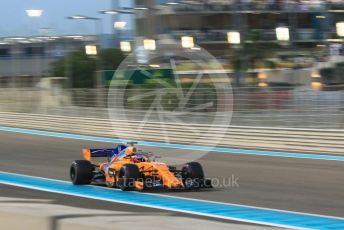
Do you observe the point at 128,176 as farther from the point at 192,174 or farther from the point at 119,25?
the point at 119,25

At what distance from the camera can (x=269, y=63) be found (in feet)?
127

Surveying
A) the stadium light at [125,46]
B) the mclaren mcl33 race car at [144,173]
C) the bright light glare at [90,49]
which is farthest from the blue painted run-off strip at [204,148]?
the stadium light at [125,46]

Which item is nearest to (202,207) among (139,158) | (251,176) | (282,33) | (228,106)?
(139,158)

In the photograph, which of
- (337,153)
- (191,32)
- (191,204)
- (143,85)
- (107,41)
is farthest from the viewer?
(191,32)

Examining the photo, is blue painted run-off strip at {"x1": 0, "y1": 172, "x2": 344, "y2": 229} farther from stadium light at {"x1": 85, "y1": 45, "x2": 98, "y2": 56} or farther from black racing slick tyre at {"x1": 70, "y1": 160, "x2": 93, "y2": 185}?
stadium light at {"x1": 85, "y1": 45, "x2": 98, "y2": 56}

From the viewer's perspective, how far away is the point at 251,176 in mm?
12156

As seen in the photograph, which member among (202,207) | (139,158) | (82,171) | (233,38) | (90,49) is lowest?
(202,207)

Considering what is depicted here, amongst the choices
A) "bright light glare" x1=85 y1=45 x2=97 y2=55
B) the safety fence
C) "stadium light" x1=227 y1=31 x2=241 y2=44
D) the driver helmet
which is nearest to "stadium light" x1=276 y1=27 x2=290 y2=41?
"stadium light" x1=227 y1=31 x2=241 y2=44

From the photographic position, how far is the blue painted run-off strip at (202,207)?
293 inches

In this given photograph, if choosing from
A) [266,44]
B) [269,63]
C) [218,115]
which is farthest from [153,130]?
[266,44]

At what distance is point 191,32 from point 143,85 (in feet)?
81.6

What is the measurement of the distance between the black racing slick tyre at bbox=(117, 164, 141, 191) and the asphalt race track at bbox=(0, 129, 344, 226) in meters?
0.54

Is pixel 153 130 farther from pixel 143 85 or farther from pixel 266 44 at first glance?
pixel 266 44

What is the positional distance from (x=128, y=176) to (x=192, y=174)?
37.6 inches
